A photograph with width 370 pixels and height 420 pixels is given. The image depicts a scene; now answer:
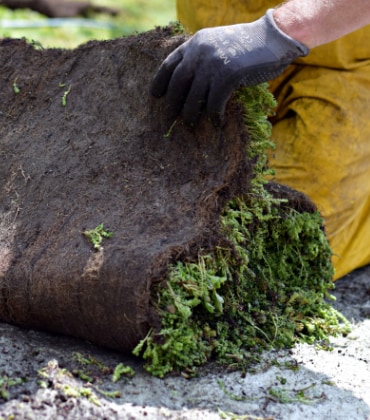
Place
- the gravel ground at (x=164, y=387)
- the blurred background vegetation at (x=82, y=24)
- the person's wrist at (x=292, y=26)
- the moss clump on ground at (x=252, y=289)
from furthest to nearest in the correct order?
1. the blurred background vegetation at (x=82, y=24)
2. the person's wrist at (x=292, y=26)
3. the moss clump on ground at (x=252, y=289)
4. the gravel ground at (x=164, y=387)

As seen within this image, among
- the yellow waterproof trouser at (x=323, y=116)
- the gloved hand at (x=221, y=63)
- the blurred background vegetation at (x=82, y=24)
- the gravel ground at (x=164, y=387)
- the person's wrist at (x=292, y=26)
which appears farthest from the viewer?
the blurred background vegetation at (x=82, y=24)

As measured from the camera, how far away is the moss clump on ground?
78.4 inches

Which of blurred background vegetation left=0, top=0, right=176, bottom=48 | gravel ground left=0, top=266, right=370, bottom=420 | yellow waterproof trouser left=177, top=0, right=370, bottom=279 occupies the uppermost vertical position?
blurred background vegetation left=0, top=0, right=176, bottom=48

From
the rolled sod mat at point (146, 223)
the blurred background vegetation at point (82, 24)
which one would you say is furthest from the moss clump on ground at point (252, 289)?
the blurred background vegetation at point (82, 24)

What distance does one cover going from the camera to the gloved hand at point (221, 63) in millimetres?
2125

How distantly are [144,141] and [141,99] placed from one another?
17 centimetres

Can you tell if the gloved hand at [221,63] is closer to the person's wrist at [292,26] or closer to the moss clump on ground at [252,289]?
the person's wrist at [292,26]

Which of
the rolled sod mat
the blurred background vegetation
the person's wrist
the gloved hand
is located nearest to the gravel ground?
the rolled sod mat

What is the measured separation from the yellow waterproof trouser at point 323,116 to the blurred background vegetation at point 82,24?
9.87ft

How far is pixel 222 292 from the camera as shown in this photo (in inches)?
85.1

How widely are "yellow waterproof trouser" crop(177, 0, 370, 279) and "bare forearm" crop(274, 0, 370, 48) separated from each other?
1.79ft

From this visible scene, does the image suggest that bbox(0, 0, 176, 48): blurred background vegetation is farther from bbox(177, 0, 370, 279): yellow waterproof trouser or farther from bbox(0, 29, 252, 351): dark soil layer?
bbox(0, 29, 252, 351): dark soil layer

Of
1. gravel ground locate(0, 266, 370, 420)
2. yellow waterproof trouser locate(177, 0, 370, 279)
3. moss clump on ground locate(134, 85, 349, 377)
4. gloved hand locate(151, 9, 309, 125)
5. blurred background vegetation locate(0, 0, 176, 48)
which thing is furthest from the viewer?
blurred background vegetation locate(0, 0, 176, 48)

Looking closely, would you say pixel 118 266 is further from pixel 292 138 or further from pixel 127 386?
pixel 292 138
